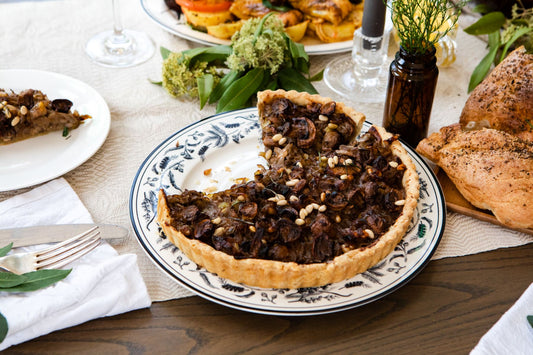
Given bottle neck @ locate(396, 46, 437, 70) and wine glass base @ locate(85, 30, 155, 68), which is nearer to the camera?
bottle neck @ locate(396, 46, 437, 70)

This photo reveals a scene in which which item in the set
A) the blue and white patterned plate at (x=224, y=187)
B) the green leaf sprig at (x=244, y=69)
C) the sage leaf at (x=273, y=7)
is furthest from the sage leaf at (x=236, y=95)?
the sage leaf at (x=273, y=7)

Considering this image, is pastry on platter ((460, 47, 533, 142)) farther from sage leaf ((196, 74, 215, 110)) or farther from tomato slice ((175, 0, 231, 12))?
tomato slice ((175, 0, 231, 12))

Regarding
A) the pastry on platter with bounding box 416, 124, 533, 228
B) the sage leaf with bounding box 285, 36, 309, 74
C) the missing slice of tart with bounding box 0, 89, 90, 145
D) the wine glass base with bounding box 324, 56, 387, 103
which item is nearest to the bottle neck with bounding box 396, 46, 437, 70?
the pastry on platter with bounding box 416, 124, 533, 228

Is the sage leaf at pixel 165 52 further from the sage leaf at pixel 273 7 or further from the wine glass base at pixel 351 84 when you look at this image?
the wine glass base at pixel 351 84

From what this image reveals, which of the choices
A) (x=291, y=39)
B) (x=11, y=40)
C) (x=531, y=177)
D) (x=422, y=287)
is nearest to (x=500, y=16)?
(x=291, y=39)

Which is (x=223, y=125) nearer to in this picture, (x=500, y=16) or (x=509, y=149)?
(x=509, y=149)

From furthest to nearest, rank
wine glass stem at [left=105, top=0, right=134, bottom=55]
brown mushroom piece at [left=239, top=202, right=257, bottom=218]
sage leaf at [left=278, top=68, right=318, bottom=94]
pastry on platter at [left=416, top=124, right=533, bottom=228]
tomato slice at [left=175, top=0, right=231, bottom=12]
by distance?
wine glass stem at [left=105, top=0, right=134, bottom=55] → tomato slice at [left=175, top=0, right=231, bottom=12] → sage leaf at [left=278, top=68, right=318, bottom=94] → pastry on platter at [left=416, top=124, right=533, bottom=228] → brown mushroom piece at [left=239, top=202, right=257, bottom=218]
